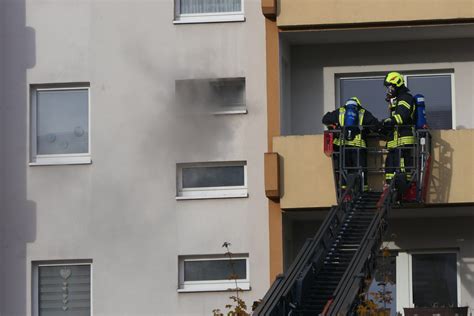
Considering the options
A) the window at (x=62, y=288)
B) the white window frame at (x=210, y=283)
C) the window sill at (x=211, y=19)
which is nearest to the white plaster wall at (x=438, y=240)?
the white window frame at (x=210, y=283)

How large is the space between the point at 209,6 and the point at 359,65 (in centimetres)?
260

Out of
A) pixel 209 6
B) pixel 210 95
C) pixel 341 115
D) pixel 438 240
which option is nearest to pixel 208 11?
pixel 209 6

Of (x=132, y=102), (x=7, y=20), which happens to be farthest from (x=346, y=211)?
(x=7, y=20)

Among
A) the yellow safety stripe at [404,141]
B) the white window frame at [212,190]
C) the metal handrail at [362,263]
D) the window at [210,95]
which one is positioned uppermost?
the window at [210,95]

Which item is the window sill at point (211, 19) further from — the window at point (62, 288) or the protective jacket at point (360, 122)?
the window at point (62, 288)

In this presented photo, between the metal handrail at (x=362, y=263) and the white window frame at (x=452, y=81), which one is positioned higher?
the white window frame at (x=452, y=81)

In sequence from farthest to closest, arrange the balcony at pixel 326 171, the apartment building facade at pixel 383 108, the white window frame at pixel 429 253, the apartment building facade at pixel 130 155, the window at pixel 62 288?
the white window frame at pixel 429 253, the window at pixel 62 288, the apartment building facade at pixel 130 155, the apartment building facade at pixel 383 108, the balcony at pixel 326 171

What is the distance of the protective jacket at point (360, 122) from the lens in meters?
21.2

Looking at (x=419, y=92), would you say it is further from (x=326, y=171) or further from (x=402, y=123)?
(x=326, y=171)

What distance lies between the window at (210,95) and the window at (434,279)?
12.4ft

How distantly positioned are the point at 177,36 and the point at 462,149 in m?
4.75

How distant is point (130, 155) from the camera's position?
22.8 m

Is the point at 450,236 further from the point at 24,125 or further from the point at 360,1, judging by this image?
the point at 24,125

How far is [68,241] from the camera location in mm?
22641
